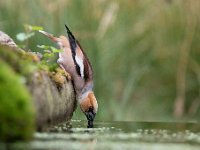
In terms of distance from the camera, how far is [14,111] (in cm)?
545

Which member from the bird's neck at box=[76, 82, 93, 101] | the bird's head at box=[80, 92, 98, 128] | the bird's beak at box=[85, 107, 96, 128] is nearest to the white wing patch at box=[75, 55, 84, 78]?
the bird's neck at box=[76, 82, 93, 101]

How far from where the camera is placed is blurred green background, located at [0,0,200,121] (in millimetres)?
12977

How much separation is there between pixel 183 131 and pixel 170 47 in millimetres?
6021

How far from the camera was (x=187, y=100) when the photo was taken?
13.6 m

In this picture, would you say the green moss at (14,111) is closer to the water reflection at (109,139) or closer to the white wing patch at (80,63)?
the water reflection at (109,139)

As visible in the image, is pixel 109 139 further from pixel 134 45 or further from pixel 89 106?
pixel 134 45

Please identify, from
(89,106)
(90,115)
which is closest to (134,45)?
(89,106)

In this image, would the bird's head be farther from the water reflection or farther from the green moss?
the green moss

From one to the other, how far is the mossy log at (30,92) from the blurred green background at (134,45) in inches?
177

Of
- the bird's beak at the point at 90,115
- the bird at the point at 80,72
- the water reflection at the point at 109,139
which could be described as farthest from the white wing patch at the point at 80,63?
the water reflection at the point at 109,139

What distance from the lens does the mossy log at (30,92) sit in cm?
546

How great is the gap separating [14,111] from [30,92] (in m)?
0.79

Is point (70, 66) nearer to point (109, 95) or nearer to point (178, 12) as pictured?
point (109, 95)

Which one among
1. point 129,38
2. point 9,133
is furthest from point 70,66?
point 129,38
